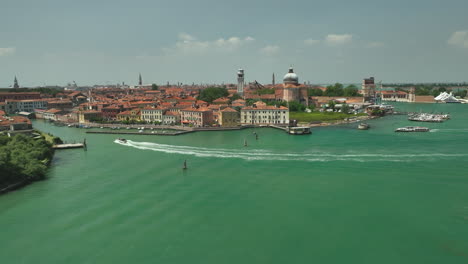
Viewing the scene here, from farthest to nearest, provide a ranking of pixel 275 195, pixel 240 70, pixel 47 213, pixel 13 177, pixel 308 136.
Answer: pixel 240 70
pixel 308 136
pixel 13 177
pixel 275 195
pixel 47 213

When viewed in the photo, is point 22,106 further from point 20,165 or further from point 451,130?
point 451,130

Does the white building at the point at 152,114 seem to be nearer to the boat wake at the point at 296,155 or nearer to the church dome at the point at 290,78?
the boat wake at the point at 296,155

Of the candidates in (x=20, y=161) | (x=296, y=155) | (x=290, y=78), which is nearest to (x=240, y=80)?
(x=290, y=78)

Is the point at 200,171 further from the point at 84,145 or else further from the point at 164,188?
the point at 84,145

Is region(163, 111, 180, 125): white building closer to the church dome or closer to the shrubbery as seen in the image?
the shrubbery

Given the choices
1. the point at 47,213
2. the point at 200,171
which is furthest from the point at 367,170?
the point at 47,213

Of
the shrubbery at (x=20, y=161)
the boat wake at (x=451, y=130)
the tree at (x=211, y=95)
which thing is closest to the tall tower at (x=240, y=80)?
the tree at (x=211, y=95)

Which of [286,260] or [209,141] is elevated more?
[209,141]
